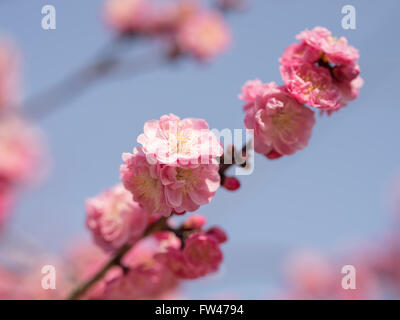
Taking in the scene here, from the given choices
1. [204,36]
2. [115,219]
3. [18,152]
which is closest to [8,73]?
[18,152]

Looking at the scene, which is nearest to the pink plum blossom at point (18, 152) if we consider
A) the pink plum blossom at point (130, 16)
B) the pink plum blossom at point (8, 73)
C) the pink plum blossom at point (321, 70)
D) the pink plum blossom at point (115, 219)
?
the pink plum blossom at point (8, 73)

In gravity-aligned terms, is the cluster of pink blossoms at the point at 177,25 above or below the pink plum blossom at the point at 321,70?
above

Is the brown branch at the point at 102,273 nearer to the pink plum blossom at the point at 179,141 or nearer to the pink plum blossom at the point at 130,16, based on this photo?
the pink plum blossom at the point at 179,141

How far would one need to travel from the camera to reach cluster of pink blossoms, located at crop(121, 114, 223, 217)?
1.03 metres

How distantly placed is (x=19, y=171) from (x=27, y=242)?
1139mm

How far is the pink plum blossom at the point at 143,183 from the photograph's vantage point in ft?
3.47

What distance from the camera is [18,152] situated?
150 inches

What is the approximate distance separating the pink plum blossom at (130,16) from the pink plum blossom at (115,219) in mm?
3194

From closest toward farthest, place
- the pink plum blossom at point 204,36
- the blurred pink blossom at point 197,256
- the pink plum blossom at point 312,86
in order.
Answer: the pink plum blossom at point 312,86 < the blurred pink blossom at point 197,256 < the pink plum blossom at point 204,36

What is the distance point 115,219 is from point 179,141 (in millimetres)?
478

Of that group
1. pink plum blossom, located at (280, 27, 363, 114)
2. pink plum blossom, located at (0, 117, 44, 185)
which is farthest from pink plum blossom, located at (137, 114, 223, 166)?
pink plum blossom, located at (0, 117, 44, 185)

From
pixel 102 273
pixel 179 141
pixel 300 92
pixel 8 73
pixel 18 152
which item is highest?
pixel 8 73

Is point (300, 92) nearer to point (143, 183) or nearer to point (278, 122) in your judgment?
point (278, 122)
